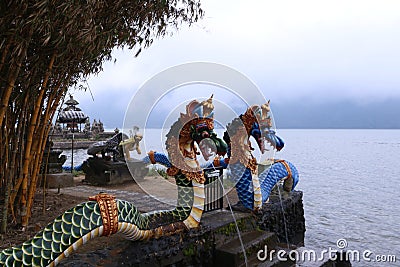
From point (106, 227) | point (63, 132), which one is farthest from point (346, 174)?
point (63, 132)

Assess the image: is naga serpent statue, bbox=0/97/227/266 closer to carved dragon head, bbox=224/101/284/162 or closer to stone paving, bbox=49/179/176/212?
carved dragon head, bbox=224/101/284/162

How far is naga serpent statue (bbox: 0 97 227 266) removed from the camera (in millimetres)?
2988

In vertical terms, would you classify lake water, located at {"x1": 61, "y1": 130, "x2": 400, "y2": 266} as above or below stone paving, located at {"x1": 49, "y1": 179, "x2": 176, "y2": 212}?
below

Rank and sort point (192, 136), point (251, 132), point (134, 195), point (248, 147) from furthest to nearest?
Result: point (134, 195), point (251, 132), point (248, 147), point (192, 136)

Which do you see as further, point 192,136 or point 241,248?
point 241,248

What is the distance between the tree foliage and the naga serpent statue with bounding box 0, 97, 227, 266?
135 centimetres

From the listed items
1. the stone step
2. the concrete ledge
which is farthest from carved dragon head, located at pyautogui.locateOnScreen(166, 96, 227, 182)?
the stone step

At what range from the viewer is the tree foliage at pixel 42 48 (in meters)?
3.35

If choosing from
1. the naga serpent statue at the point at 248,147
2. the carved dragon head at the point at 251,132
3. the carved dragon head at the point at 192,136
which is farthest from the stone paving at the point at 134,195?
the carved dragon head at the point at 192,136

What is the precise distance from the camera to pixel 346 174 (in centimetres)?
1900

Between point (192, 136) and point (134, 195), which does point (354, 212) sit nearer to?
point (134, 195)

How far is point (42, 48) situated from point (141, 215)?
2072mm

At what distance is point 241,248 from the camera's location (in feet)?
14.5

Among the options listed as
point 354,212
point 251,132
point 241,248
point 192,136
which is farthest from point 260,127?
point 354,212
